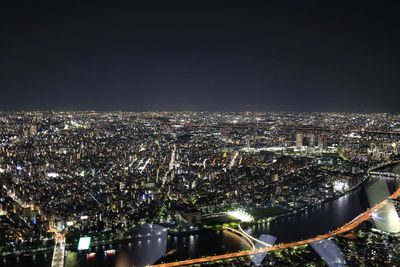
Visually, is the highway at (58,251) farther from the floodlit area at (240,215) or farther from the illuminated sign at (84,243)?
the floodlit area at (240,215)

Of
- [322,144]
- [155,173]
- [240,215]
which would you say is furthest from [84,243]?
[322,144]

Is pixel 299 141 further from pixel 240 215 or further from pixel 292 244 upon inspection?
pixel 292 244

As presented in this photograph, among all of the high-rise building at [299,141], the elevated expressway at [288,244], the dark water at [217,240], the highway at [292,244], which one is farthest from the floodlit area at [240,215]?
the high-rise building at [299,141]

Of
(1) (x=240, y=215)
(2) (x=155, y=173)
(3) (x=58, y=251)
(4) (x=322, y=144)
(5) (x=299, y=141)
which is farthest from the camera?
(5) (x=299, y=141)

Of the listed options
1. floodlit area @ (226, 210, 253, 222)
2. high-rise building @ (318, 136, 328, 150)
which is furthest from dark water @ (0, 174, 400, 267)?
high-rise building @ (318, 136, 328, 150)

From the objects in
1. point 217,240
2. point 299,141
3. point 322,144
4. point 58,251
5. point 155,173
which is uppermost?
point 299,141

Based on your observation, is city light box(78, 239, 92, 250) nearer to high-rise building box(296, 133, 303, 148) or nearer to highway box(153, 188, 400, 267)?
highway box(153, 188, 400, 267)
